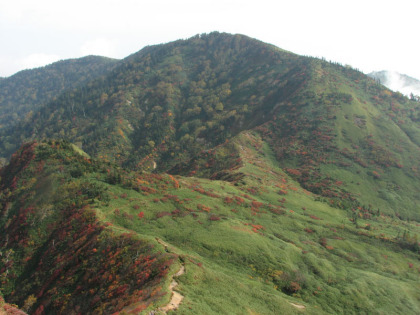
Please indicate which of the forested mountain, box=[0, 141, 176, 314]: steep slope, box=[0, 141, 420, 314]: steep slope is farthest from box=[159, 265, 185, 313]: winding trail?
box=[0, 141, 176, 314]: steep slope

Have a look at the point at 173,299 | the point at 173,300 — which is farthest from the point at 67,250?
the point at 173,300

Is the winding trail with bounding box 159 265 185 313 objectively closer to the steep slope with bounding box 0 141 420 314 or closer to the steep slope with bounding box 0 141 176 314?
the steep slope with bounding box 0 141 420 314

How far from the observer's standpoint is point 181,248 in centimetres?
4544

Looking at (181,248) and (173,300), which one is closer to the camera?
(173,300)

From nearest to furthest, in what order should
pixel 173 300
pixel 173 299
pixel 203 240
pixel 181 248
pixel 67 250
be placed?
pixel 173 300
pixel 173 299
pixel 181 248
pixel 67 250
pixel 203 240

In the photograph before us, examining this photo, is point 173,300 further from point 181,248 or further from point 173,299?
point 181,248

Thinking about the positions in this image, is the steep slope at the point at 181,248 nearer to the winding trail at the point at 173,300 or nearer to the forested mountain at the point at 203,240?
the forested mountain at the point at 203,240

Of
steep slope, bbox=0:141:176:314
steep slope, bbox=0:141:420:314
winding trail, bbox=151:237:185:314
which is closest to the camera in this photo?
winding trail, bbox=151:237:185:314

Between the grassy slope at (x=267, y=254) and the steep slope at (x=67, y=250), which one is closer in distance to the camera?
the steep slope at (x=67, y=250)

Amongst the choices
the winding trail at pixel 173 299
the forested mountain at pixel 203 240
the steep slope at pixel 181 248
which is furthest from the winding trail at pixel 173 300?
the steep slope at pixel 181 248

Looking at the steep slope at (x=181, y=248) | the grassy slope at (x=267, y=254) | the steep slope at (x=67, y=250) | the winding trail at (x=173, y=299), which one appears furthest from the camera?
the grassy slope at (x=267, y=254)

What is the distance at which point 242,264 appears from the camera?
45062mm

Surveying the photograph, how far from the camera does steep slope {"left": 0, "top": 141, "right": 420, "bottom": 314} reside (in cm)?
3434

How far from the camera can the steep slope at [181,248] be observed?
113ft
